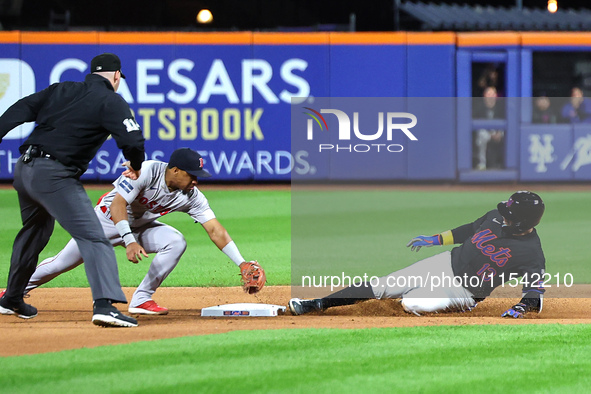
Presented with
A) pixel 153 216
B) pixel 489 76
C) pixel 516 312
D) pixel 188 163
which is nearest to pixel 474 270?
pixel 516 312

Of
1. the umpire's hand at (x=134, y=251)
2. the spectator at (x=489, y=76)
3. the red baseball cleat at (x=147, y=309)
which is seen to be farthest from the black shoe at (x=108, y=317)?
the spectator at (x=489, y=76)

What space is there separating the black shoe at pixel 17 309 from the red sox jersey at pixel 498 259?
9.31 ft

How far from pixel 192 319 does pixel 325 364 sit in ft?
5.74

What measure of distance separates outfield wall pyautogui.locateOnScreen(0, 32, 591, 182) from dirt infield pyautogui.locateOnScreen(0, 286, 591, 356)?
9.15 metres

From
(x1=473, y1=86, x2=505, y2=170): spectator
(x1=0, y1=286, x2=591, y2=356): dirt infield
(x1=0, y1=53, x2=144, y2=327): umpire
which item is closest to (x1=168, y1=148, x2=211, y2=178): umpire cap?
(x1=0, y1=53, x2=144, y2=327): umpire

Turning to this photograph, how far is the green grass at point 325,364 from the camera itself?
3906 mm

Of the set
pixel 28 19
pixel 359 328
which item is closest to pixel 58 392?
pixel 359 328

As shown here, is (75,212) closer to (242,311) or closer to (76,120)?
(76,120)

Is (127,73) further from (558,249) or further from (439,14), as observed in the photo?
(558,249)

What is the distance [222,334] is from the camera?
5.17m

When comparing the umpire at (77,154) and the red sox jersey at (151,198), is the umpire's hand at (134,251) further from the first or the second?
the red sox jersey at (151,198)

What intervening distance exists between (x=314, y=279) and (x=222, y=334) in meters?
1.32

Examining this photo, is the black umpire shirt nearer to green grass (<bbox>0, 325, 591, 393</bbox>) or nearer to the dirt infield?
the dirt infield

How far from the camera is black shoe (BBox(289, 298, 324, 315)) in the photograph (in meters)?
6.04
